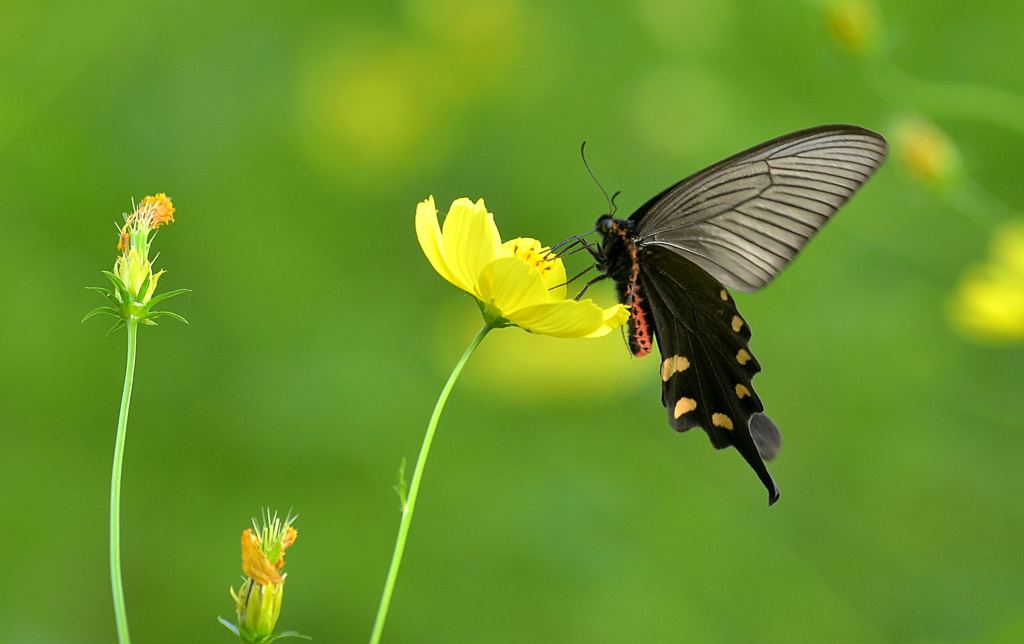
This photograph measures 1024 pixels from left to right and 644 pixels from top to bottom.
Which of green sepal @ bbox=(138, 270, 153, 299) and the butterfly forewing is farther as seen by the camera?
the butterfly forewing

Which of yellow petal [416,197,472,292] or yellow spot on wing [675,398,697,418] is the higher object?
yellow petal [416,197,472,292]

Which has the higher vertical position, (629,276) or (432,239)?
(629,276)

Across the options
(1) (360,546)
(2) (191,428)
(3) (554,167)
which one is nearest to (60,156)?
(2) (191,428)

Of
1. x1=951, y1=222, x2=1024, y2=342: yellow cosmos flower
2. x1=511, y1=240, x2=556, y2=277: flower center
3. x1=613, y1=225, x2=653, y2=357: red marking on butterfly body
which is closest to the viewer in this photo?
x1=511, y1=240, x2=556, y2=277: flower center

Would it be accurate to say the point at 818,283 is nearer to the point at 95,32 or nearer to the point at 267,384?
the point at 267,384

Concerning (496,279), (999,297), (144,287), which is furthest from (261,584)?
(999,297)

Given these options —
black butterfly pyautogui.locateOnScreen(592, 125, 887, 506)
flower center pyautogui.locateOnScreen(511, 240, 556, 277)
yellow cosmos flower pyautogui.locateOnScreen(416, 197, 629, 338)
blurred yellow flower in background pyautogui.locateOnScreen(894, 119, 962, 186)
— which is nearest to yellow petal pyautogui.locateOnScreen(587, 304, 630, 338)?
yellow cosmos flower pyautogui.locateOnScreen(416, 197, 629, 338)

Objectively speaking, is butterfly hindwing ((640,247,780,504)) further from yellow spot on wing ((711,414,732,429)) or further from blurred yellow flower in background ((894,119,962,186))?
blurred yellow flower in background ((894,119,962,186))

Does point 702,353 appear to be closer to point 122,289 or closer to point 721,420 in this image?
point 721,420
